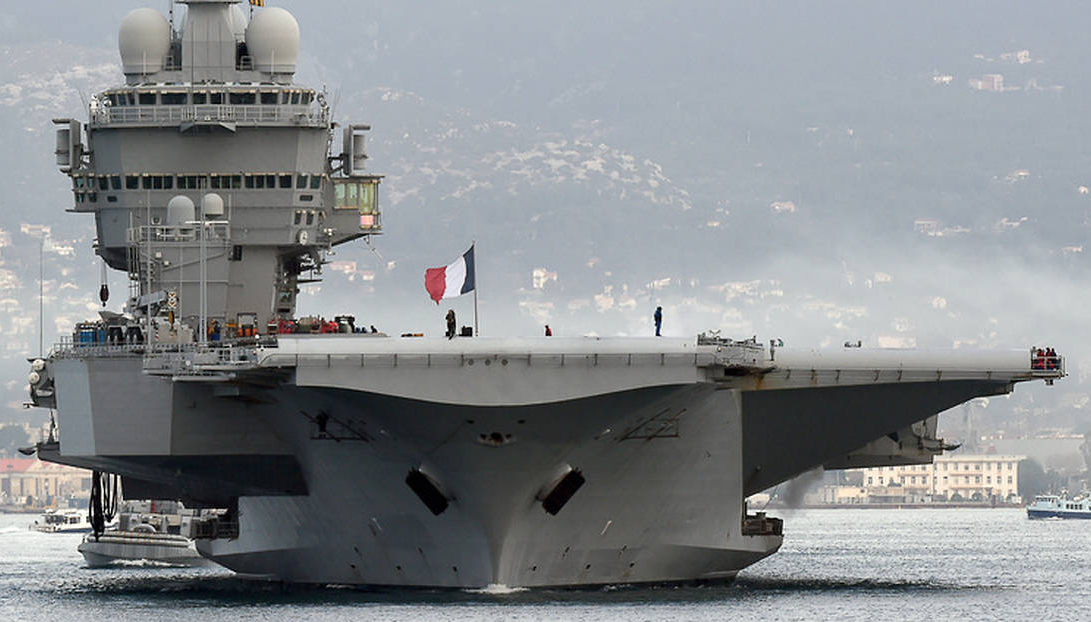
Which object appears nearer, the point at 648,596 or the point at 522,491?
the point at 522,491

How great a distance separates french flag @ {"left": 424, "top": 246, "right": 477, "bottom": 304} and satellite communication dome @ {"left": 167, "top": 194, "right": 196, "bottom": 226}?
671 cm

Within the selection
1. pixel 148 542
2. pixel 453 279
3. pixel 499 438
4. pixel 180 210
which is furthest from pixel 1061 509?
pixel 499 438

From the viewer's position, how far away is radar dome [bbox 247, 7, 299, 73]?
156 ft

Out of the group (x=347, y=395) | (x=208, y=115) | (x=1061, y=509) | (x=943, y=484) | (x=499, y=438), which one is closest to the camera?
(x=347, y=395)

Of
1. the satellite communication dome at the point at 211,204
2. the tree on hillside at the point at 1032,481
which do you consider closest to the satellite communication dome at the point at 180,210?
the satellite communication dome at the point at 211,204

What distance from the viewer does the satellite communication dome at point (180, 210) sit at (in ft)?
147

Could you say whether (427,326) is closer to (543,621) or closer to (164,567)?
(164,567)

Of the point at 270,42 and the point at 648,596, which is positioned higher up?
the point at 270,42

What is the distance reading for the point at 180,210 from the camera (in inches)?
1767

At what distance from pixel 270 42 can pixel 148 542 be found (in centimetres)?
2466

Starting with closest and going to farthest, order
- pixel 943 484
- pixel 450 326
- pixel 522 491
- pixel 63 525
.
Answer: pixel 522 491 < pixel 450 326 < pixel 63 525 < pixel 943 484

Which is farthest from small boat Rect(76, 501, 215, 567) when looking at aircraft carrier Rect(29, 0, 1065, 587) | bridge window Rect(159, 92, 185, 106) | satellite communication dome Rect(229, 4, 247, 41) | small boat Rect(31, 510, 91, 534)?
small boat Rect(31, 510, 91, 534)

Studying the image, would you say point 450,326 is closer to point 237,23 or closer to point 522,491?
point 522,491

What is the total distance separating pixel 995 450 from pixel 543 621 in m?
170
